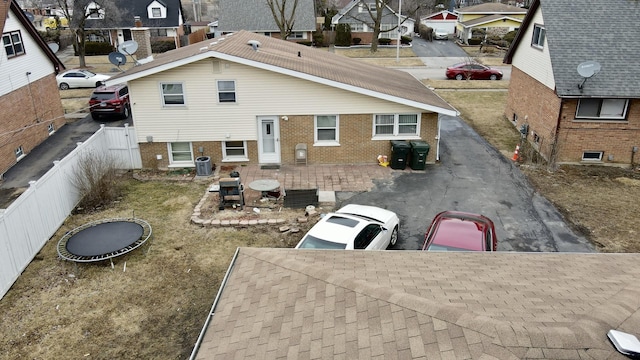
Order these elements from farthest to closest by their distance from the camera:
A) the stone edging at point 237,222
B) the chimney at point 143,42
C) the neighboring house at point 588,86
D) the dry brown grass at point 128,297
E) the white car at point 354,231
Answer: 1. the chimney at point 143,42
2. the neighboring house at point 588,86
3. the stone edging at point 237,222
4. the white car at point 354,231
5. the dry brown grass at point 128,297

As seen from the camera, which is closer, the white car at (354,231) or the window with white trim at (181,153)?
the white car at (354,231)

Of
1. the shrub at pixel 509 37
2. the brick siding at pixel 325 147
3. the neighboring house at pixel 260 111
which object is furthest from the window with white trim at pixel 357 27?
the brick siding at pixel 325 147

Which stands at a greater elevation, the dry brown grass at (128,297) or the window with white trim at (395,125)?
the window with white trim at (395,125)

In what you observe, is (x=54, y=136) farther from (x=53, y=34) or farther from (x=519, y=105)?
(x=53, y=34)

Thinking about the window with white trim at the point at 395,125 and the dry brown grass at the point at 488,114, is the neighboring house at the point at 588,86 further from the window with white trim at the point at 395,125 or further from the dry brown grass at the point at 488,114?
the window with white trim at the point at 395,125

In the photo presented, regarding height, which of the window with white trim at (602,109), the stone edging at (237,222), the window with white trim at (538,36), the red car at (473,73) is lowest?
the stone edging at (237,222)

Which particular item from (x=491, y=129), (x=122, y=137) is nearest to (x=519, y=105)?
(x=491, y=129)
